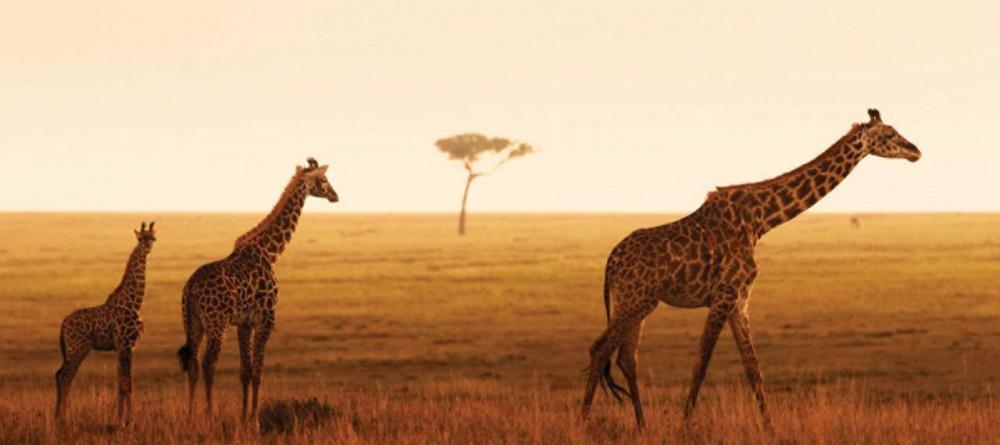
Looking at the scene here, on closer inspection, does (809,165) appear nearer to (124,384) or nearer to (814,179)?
(814,179)

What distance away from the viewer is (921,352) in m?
25.5

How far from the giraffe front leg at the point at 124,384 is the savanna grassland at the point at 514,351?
0.19m

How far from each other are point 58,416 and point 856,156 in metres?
7.88

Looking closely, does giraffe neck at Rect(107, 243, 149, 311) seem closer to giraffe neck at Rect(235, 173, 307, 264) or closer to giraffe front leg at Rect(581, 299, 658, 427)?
giraffe neck at Rect(235, 173, 307, 264)

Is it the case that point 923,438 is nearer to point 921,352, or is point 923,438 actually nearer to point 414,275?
point 921,352

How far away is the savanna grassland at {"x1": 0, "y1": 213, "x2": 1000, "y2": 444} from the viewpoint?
12633 millimetres

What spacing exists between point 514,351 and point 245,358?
1486 cm

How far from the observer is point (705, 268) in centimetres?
1224

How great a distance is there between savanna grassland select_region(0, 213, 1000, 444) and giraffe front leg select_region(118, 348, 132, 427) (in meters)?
0.19

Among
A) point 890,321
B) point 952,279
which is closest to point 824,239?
point 952,279

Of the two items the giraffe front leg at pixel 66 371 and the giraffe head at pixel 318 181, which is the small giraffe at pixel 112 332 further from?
the giraffe head at pixel 318 181

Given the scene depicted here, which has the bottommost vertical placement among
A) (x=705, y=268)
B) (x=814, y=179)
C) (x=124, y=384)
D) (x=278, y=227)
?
(x=124, y=384)

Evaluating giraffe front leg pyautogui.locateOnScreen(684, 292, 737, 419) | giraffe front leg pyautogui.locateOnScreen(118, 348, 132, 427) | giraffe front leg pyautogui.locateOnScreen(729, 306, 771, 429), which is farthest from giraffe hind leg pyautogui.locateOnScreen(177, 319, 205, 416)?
giraffe front leg pyautogui.locateOnScreen(729, 306, 771, 429)

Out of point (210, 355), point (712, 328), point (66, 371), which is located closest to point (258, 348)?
point (210, 355)
